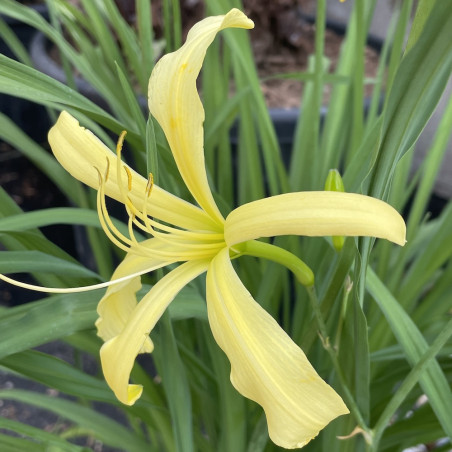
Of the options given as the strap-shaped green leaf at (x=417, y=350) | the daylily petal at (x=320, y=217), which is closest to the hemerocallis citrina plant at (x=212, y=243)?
the daylily petal at (x=320, y=217)

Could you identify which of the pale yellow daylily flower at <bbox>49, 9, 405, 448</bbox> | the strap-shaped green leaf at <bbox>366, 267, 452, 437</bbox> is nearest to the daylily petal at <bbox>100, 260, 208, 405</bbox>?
the pale yellow daylily flower at <bbox>49, 9, 405, 448</bbox>

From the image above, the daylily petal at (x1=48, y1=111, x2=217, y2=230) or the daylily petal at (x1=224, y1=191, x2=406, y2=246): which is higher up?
the daylily petal at (x1=224, y1=191, x2=406, y2=246)

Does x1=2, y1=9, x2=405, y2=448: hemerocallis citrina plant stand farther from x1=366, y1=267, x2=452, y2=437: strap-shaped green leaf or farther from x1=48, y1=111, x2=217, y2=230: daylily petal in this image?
x1=366, y1=267, x2=452, y2=437: strap-shaped green leaf

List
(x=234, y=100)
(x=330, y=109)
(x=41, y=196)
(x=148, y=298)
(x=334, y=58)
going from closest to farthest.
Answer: (x=148, y=298), (x=234, y=100), (x=330, y=109), (x=334, y=58), (x=41, y=196)

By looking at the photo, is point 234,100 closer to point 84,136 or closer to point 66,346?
point 84,136

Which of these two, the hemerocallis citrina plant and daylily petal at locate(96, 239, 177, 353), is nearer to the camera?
the hemerocallis citrina plant

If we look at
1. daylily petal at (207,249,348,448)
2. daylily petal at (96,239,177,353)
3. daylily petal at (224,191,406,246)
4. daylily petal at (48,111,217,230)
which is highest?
daylily petal at (224,191,406,246)

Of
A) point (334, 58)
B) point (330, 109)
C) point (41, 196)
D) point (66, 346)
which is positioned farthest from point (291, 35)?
point (66, 346)
